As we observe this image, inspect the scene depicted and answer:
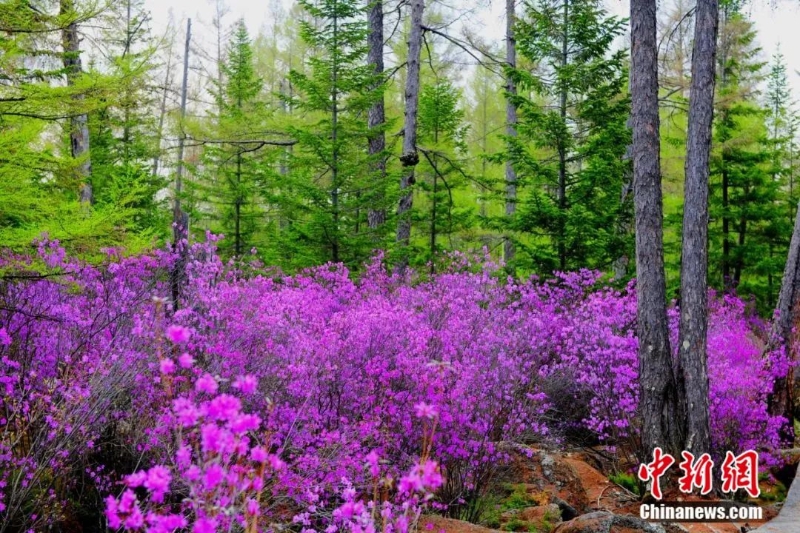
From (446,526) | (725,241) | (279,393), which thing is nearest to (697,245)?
(446,526)

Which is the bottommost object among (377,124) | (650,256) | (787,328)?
(787,328)

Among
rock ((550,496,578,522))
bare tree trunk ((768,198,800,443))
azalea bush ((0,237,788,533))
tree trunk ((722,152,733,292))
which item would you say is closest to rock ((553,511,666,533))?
azalea bush ((0,237,788,533))

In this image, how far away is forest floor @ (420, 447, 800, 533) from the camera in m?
4.16

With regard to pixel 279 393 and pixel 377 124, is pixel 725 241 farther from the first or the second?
pixel 279 393

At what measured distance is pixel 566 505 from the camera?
17.0ft

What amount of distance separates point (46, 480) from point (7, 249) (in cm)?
225

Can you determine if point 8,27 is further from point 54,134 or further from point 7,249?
point 54,134

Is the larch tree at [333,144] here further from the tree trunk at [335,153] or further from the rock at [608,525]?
the rock at [608,525]

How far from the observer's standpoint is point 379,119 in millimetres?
13500

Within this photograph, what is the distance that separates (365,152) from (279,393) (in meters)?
10.2

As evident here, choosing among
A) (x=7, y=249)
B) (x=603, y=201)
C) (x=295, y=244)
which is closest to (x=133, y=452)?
(x=7, y=249)
